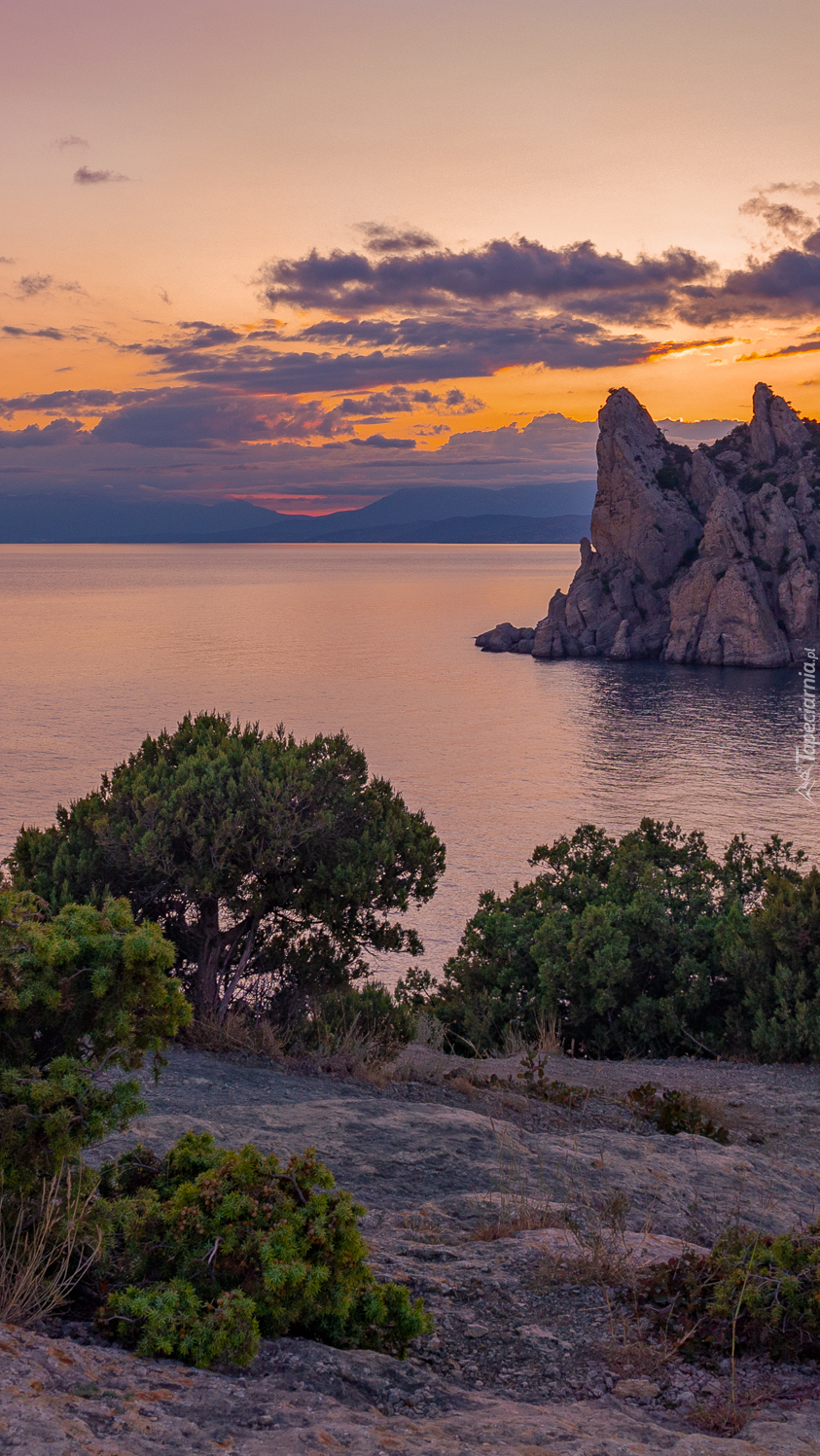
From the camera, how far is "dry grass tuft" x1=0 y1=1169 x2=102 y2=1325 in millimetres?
3793

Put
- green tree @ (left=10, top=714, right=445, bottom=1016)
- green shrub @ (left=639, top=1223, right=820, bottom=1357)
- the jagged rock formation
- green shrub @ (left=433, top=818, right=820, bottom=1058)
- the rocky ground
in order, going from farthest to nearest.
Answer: the jagged rock formation, green shrub @ (left=433, top=818, right=820, bottom=1058), green tree @ (left=10, top=714, right=445, bottom=1016), green shrub @ (left=639, top=1223, right=820, bottom=1357), the rocky ground

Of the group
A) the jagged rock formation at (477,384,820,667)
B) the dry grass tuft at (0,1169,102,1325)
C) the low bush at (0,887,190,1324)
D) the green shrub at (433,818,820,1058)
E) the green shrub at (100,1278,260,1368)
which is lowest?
the green shrub at (433,818,820,1058)

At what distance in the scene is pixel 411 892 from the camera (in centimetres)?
1371

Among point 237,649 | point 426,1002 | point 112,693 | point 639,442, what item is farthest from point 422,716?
point 639,442

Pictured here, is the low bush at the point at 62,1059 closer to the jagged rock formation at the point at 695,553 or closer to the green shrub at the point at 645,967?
the green shrub at the point at 645,967

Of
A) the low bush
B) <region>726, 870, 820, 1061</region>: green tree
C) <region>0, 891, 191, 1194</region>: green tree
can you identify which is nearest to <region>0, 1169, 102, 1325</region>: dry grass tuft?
the low bush

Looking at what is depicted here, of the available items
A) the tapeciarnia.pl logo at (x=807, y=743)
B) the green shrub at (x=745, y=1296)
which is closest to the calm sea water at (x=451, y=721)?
the tapeciarnia.pl logo at (x=807, y=743)

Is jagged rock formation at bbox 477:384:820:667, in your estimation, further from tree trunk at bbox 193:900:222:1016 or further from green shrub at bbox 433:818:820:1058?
tree trunk at bbox 193:900:222:1016

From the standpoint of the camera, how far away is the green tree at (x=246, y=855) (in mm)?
11703

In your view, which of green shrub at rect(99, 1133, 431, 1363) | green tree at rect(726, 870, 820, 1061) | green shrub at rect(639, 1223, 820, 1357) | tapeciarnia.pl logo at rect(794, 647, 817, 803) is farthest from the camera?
tapeciarnia.pl logo at rect(794, 647, 817, 803)

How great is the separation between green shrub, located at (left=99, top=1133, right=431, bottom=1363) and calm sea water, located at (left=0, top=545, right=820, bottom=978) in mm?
25304

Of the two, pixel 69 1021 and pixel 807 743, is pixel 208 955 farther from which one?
pixel 807 743

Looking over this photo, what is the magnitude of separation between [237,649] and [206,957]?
95.5 meters

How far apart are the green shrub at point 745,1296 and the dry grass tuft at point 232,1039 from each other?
20.3 ft
